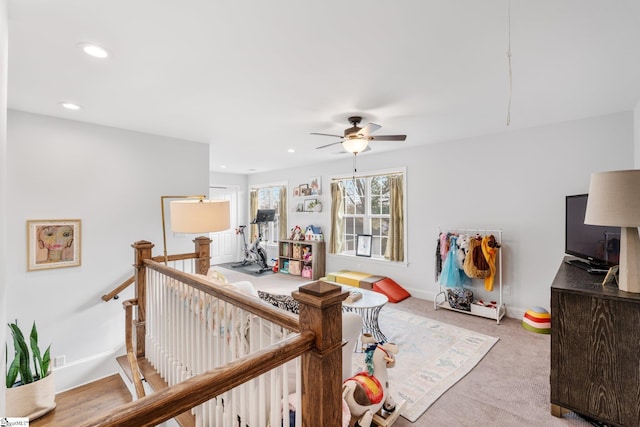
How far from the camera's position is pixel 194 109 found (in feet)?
9.52

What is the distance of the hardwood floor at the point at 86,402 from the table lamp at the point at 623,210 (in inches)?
152

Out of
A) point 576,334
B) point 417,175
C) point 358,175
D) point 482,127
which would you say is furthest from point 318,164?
point 576,334

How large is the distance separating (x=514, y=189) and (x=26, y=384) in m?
5.45

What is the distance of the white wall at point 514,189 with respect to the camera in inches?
129

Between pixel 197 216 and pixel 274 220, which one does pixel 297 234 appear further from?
pixel 197 216

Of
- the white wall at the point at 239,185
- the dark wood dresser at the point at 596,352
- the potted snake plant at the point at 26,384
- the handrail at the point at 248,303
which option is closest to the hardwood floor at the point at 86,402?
the potted snake plant at the point at 26,384

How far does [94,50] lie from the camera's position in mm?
1832

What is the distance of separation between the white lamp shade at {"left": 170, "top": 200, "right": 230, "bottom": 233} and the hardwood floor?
5.37 ft

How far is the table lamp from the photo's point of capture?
1.63m

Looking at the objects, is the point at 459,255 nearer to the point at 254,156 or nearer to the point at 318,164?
the point at 318,164

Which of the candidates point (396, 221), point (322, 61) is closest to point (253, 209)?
point (396, 221)

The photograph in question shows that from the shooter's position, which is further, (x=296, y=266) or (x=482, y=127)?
(x=296, y=266)

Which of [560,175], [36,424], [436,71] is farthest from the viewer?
[560,175]

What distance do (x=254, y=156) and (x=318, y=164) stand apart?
1.45m
